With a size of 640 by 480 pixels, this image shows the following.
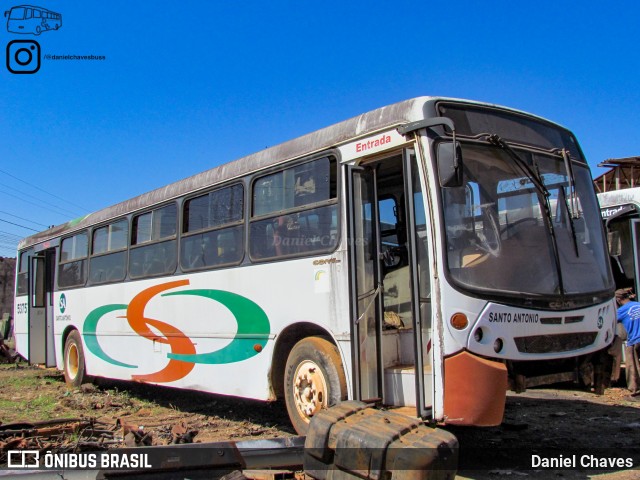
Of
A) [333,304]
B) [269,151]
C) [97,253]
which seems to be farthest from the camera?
[97,253]

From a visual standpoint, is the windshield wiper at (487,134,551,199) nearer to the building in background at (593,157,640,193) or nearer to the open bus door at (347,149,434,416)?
the open bus door at (347,149,434,416)

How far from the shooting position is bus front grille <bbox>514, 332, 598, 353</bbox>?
5023mm

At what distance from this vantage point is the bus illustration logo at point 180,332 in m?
7.05

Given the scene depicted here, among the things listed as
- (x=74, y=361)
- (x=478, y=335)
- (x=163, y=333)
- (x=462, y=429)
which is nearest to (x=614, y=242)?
(x=462, y=429)

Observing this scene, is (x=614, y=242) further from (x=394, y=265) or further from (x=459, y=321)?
(x=459, y=321)

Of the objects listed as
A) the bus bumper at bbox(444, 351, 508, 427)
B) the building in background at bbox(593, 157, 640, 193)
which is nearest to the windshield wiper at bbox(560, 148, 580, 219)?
the bus bumper at bbox(444, 351, 508, 427)

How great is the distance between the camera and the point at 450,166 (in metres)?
4.93

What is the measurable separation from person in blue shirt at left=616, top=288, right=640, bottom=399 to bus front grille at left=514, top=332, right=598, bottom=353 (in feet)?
11.8

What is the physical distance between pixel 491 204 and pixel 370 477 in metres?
2.44

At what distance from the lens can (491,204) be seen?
5.30 meters

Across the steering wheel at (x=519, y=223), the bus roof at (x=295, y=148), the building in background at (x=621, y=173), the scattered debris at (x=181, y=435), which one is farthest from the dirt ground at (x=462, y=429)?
the building in background at (x=621, y=173)

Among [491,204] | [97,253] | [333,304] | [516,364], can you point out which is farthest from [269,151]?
[97,253]

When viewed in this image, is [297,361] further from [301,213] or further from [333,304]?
[301,213]

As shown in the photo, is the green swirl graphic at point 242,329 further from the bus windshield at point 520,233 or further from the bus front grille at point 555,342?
the bus front grille at point 555,342
